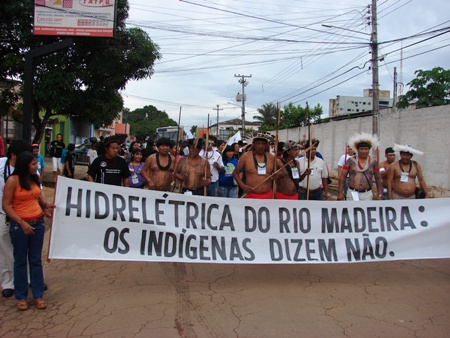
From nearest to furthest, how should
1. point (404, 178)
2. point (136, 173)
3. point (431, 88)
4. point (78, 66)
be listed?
point (404, 178) → point (136, 173) → point (78, 66) → point (431, 88)

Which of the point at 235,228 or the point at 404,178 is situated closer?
the point at 235,228

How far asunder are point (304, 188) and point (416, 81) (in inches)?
792

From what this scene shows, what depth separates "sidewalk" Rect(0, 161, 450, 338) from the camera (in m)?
3.39

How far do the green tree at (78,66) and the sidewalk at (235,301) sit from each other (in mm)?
6861

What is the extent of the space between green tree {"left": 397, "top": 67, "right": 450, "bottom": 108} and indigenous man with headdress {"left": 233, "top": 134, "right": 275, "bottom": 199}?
20.0 m

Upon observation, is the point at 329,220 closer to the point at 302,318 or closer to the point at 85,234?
the point at 302,318

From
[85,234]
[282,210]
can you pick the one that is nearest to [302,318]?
[282,210]

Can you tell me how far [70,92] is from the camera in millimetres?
10773

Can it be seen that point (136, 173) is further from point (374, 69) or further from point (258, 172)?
point (374, 69)

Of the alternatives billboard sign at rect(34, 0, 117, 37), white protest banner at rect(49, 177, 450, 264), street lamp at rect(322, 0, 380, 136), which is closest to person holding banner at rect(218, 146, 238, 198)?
white protest banner at rect(49, 177, 450, 264)

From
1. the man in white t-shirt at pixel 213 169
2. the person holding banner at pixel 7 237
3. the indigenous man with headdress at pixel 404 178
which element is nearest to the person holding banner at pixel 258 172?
A: the indigenous man with headdress at pixel 404 178

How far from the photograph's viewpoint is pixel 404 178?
19.1 ft

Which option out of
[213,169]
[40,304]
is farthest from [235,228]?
[213,169]

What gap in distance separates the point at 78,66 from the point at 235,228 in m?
8.80
